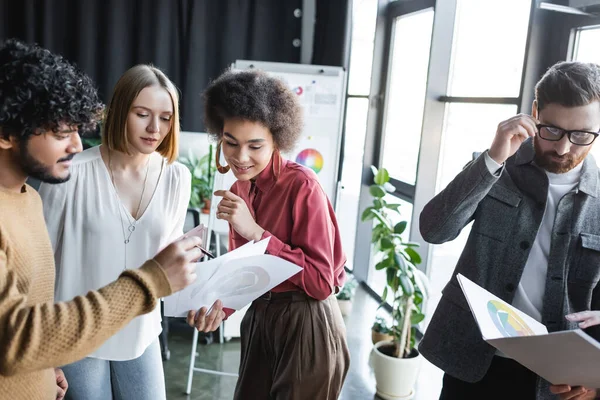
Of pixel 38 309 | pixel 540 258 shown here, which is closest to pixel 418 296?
pixel 540 258

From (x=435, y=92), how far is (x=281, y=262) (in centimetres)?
249

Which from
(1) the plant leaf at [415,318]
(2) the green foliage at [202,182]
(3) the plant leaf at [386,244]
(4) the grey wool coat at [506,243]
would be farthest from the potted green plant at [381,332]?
(4) the grey wool coat at [506,243]

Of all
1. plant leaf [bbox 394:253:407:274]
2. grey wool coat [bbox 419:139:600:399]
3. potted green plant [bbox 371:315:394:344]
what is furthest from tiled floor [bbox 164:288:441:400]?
grey wool coat [bbox 419:139:600:399]

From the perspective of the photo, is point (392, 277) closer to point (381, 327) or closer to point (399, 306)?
point (399, 306)

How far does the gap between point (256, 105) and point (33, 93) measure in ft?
1.97

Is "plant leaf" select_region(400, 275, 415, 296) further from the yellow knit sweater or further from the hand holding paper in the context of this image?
the yellow knit sweater

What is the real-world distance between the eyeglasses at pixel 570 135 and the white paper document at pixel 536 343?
0.43 m

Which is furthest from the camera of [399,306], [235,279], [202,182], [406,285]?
[202,182]

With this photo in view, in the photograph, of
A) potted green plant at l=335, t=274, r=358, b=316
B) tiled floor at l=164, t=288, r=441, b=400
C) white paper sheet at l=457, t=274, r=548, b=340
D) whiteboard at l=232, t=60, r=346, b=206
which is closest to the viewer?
white paper sheet at l=457, t=274, r=548, b=340

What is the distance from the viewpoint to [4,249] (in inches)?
38.2

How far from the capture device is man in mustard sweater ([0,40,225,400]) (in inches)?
34.5

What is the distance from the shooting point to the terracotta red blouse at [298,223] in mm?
1416

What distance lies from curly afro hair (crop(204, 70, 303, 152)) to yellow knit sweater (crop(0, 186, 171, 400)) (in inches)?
23.1

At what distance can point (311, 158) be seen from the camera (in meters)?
3.72
